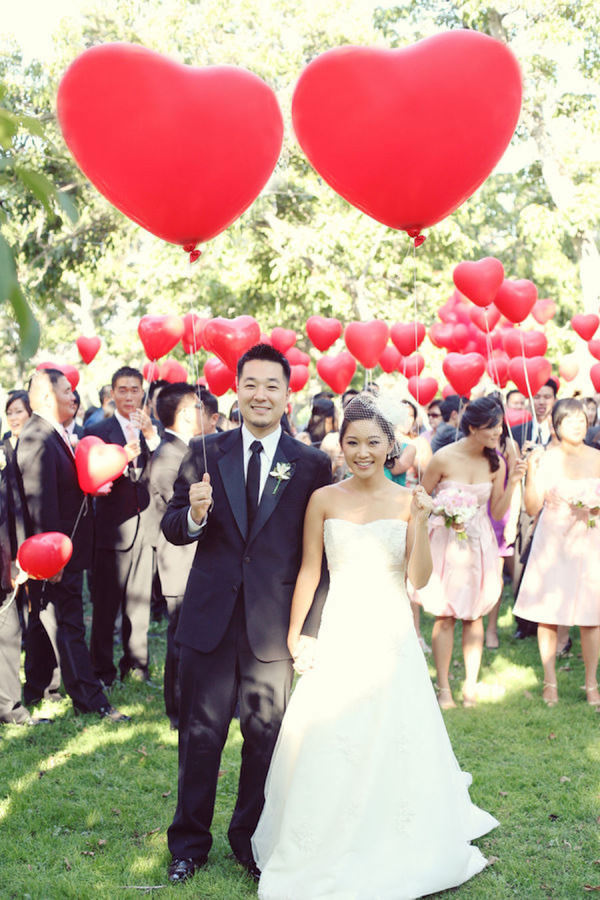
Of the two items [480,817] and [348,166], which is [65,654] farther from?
[348,166]

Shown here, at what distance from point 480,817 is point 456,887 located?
2.19 ft

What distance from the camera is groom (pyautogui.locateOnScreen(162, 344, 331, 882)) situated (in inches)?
154

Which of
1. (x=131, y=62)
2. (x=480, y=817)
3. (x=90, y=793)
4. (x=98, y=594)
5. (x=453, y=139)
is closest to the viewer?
(x=131, y=62)

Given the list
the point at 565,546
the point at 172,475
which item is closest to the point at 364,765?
the point at 172,475

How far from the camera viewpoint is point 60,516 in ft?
20.5

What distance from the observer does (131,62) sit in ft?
11.3

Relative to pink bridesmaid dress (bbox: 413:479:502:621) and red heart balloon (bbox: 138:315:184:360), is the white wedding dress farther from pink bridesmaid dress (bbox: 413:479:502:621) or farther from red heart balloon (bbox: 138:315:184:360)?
red heart balloon (bbox: 138:315:184:360)

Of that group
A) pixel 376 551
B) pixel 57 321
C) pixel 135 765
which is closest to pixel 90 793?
pixel 135 765

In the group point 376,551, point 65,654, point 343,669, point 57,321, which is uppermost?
point 57,321

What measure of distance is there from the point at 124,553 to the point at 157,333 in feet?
9.29

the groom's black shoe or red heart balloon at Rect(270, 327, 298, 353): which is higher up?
red heart balloon at Rect(270, 327, 298, 353)

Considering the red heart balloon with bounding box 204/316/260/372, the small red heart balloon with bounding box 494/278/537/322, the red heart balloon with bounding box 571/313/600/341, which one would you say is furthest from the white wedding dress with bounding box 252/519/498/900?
the red heart balloon with bounding box 571/313/600/341

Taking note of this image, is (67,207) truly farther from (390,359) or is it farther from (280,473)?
(390,359)

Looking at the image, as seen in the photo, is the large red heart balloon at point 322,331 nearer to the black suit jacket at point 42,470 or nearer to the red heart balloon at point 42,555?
the black suit jacket at point 42,470
